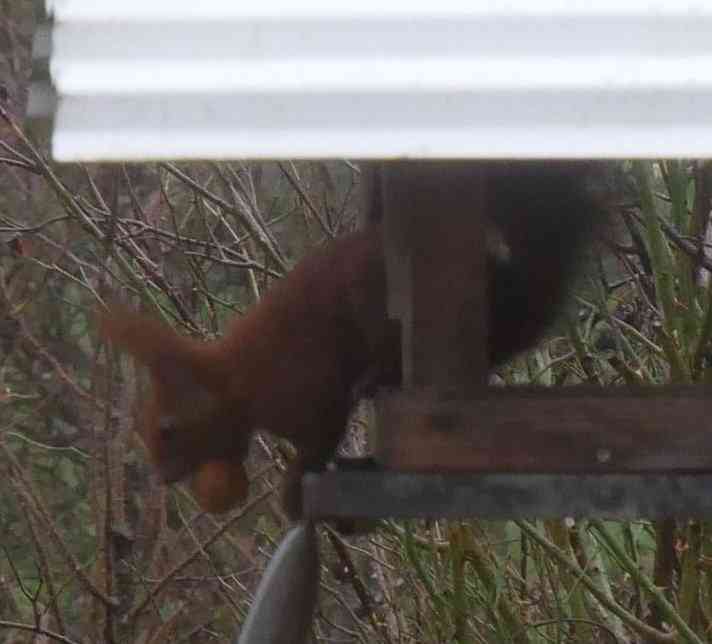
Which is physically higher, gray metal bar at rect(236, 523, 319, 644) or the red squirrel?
the red squirrel

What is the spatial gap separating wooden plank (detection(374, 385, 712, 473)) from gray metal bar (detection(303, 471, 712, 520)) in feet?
0.04

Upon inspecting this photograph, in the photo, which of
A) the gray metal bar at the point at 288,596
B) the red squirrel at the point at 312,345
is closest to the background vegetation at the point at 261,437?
the red squirrel at the point at 312,345

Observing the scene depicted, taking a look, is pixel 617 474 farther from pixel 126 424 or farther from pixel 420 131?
pixel 126 424

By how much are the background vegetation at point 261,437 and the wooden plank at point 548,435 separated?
0.41 m

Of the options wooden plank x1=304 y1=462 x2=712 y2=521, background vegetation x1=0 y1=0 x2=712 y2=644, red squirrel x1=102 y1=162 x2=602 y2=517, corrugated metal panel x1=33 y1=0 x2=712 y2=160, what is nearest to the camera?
corrugated metal panel x1=33 y1=0 x2=712 y2=160

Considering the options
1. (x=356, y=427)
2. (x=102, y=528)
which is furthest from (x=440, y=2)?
(x=102, y=528)

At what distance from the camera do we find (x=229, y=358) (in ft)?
3.61

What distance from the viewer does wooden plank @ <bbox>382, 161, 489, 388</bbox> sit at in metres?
1.03

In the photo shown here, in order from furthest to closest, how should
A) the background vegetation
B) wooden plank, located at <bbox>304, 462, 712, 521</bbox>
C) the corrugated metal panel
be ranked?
the background vegetation, wooden plank, located at <bbox>304, 462, 712, 521</bbox>, the corrugated metal panel

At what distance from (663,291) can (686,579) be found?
344 mm

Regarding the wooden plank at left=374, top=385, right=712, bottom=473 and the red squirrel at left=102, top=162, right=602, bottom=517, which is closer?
the wooden plank at left=374, top=385, right=712, bottom=473

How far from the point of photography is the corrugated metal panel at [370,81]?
0.83 metres

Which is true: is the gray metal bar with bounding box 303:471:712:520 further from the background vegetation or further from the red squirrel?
the background vegetation

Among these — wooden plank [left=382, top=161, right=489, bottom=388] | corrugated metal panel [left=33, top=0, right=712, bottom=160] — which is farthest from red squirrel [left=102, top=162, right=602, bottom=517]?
corrugated metal panel [left=33, top=0, right=712, bottom=160]
